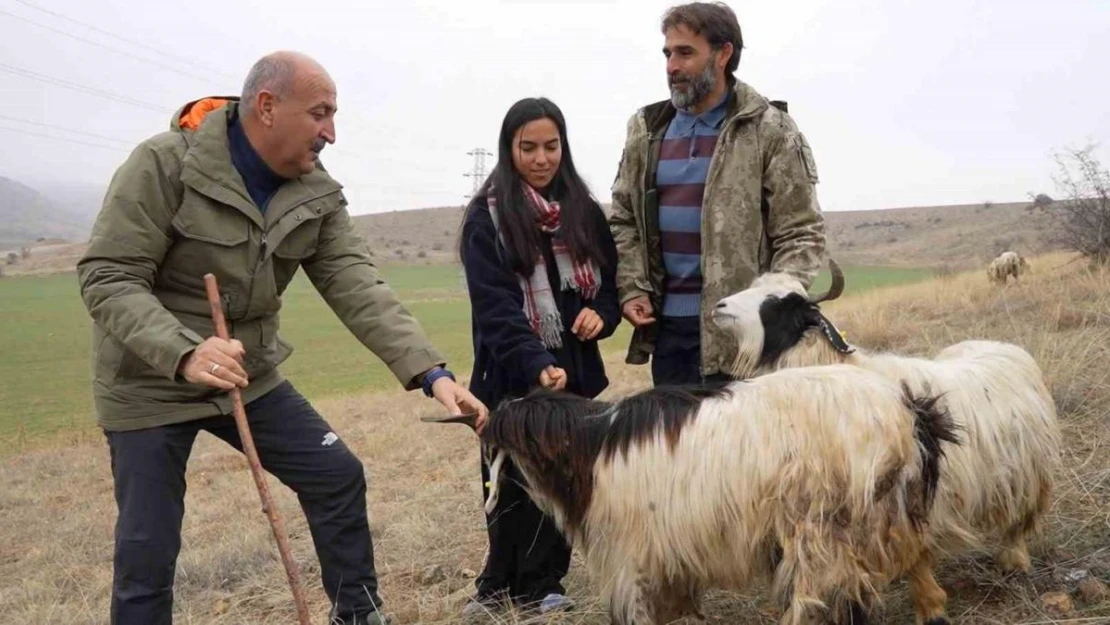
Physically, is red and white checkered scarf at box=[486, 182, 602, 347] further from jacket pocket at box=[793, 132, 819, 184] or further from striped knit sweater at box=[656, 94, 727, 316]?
jacket pocket at box=[793, 132, 819, 184]

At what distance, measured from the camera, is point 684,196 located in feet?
15.0

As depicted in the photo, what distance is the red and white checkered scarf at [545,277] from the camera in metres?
4.38

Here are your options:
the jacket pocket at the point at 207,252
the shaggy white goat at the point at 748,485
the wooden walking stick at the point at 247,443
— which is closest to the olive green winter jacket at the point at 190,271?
the jacket pocket at the point at 207,252

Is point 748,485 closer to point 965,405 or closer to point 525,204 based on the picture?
point 965,405

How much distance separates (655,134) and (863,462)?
2.17m

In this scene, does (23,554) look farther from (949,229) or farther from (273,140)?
(949,229)

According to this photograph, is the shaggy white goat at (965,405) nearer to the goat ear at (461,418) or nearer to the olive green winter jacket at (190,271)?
the goat ear at (461,418)

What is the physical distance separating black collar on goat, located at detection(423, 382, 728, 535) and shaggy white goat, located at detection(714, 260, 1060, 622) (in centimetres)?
93

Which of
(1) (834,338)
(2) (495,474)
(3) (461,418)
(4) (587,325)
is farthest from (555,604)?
(1) (834,338)

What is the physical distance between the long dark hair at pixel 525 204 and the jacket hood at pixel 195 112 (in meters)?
1.23

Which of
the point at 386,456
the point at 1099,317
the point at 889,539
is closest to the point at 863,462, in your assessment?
the point at 889,539

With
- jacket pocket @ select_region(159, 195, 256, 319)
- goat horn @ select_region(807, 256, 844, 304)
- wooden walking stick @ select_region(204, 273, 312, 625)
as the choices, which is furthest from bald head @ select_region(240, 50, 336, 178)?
goat horn @ select_region(807, 256, 844, 304)

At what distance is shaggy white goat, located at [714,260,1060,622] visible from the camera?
13.0ft

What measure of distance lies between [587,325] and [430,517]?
125 inches
